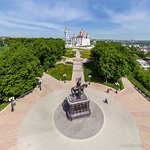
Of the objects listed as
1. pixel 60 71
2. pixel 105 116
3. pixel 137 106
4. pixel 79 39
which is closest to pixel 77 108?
pixel 105 116

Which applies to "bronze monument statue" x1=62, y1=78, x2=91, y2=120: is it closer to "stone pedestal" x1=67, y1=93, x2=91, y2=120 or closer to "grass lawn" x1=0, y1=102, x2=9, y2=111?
"stone pedestal" x1=67, y1=93, x2=91, y2=120

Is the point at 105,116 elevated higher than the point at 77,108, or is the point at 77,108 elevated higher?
the point at 77,108

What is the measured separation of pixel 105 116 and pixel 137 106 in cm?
626

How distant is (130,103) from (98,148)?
447 inches

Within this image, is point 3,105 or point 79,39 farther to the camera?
point 79,39

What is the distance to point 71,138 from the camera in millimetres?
17844

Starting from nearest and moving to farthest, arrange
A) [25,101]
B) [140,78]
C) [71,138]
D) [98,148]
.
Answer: [98,148]
[71,138]
[25,101]
[140,78]

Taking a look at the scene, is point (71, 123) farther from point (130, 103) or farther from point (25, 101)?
point (130, 103)

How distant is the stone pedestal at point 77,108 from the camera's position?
67.5 ft

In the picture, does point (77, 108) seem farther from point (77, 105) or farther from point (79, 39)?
point (79, 39)

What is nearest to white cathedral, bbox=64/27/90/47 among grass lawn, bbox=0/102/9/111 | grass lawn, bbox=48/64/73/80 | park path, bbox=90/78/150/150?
grass lawn, bbox=48/64/73/80

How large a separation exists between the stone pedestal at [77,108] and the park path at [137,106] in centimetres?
665

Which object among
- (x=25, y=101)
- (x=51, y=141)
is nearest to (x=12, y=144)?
(x=51, y=141)

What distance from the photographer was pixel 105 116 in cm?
2164
